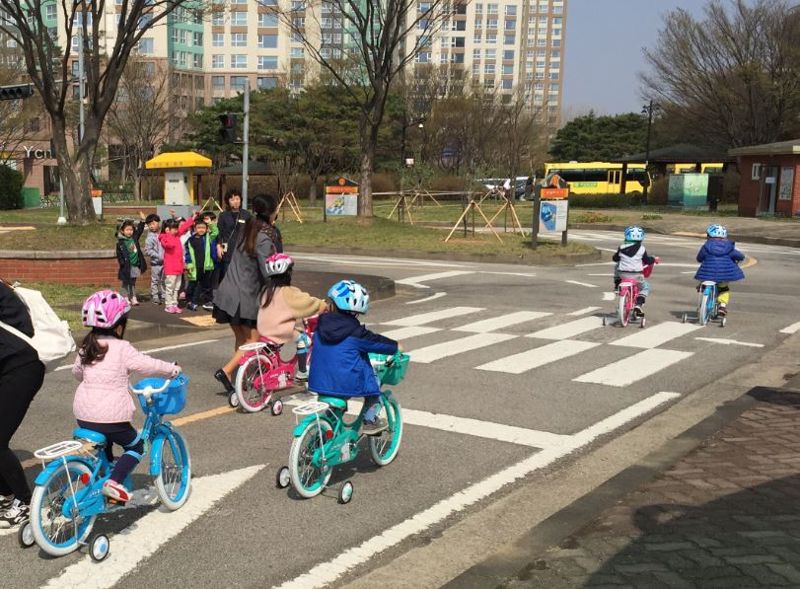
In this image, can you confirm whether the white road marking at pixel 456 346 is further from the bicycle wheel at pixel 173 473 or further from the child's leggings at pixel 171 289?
the bicycle wheel at pixel 173 473

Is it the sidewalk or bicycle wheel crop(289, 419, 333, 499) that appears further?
bicycle wheel crop(289, 419, 333, 499)

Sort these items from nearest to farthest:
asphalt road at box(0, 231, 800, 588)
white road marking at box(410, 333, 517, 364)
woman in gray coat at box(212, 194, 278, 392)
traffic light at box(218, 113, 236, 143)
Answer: asphalt road at box(0, 231, 800, 588)
woman in gray coat at box(212, 194, 278, 392)
white road marking at box(410, 333, 517, 364)
traffic light at box(218, 113, 236, 143)

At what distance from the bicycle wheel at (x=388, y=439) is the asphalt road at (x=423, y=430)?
0.09 metres

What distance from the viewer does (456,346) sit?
36.2ft

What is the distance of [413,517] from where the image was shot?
5199 millimetres

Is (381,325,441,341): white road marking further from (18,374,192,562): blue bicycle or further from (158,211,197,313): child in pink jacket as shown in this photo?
(18,374,192,562): blue bicycle

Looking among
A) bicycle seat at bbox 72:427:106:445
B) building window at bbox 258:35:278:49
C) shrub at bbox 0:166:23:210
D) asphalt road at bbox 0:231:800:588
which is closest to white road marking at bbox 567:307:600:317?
asphalt road at bbox 0:231:800:588

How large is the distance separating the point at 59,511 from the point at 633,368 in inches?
275

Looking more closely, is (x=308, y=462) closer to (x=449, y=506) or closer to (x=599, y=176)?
(x=449, y=506)

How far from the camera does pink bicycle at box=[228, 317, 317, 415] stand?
24.4 feet

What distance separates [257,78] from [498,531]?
4167 inches

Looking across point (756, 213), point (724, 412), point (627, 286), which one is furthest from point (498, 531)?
point (756, 213)

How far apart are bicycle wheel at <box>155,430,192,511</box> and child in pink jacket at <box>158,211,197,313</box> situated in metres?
8.29

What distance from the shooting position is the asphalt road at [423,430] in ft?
14.8
